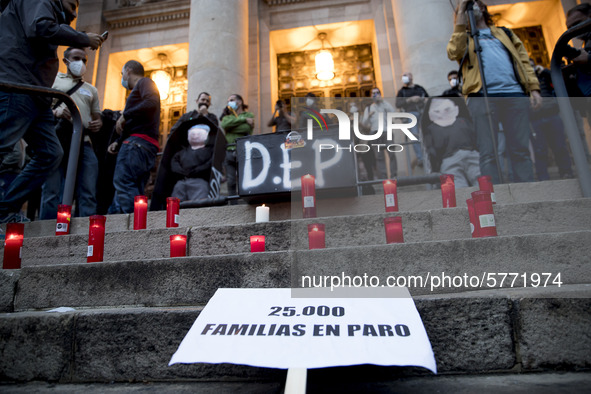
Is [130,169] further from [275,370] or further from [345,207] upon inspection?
[275,370]

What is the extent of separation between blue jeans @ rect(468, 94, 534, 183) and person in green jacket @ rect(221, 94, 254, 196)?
318 cm

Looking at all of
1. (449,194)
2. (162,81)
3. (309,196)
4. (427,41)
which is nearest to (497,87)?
(449,194)

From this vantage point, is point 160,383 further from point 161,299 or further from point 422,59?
point 422,59

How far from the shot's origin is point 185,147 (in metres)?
4.61

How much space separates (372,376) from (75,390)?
1116 mm

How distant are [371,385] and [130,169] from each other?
3219mm

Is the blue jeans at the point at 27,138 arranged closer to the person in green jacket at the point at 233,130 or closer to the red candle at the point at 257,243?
the red candle at the point at 257,243

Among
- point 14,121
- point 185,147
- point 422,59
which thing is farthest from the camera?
point 422,59

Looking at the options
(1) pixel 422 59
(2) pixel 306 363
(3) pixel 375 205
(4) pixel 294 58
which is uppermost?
(4) pixel 294 58

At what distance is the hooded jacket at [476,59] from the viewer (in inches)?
147

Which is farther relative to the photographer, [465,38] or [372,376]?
[465,38]

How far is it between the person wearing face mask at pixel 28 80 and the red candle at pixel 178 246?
173 cm

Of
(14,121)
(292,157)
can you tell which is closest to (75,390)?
(292,157)

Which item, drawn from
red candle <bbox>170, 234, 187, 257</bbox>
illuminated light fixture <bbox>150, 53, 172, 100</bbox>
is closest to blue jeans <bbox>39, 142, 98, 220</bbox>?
red candle <bbox>170, 234, 187, 257</bbox>
